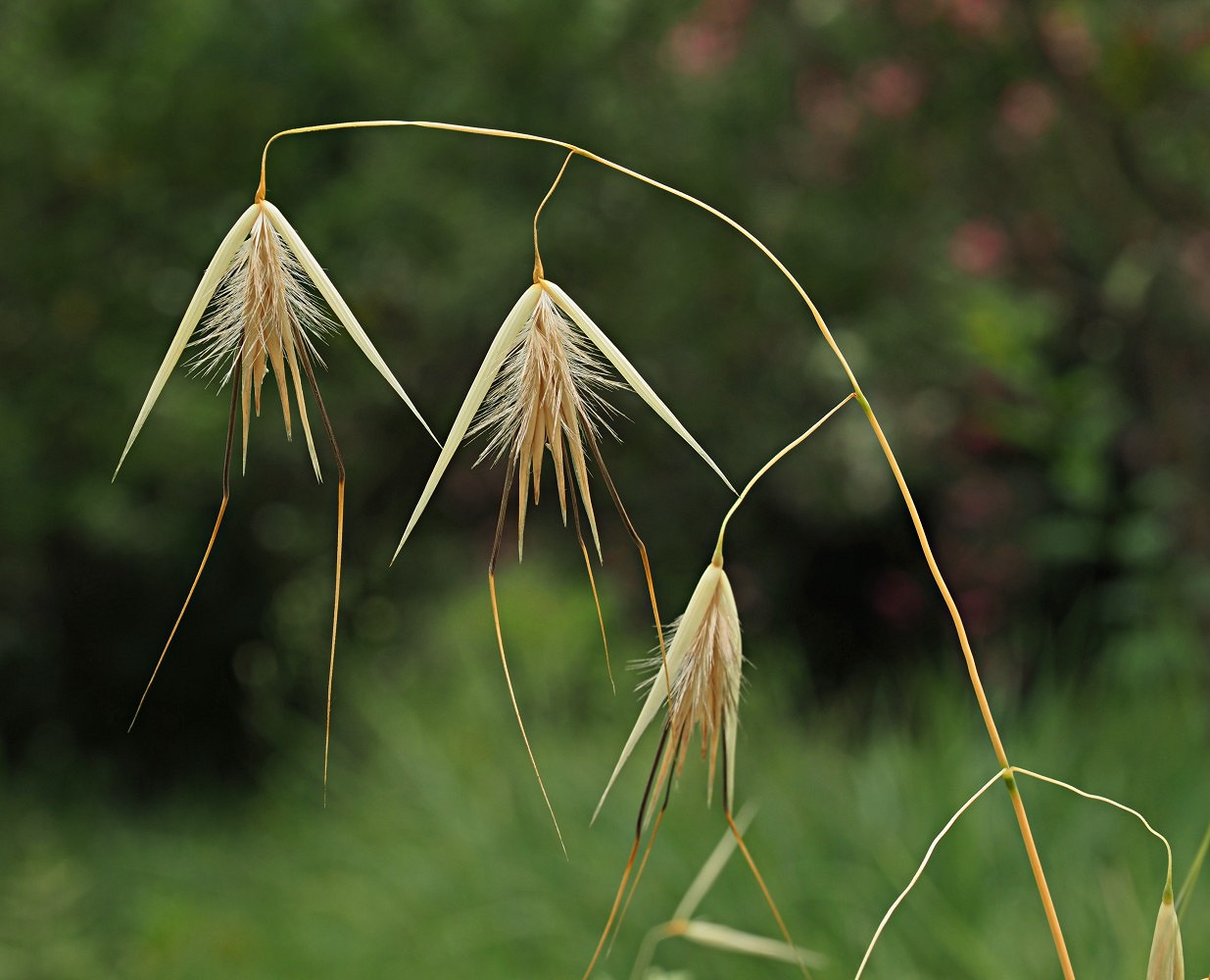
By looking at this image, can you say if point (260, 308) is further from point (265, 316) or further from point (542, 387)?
point (542, 387)

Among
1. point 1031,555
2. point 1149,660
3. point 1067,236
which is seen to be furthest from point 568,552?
point 1149,660

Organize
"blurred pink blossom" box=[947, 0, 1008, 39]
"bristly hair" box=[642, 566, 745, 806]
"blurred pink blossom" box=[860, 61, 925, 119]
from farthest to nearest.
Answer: "blurred pink blossom" box=[860, 61, 925, 119] → "blurred pink blossom" box=[947, 0, 1008, 39] → "bristly hair" box=[642, 566, 745, 806]

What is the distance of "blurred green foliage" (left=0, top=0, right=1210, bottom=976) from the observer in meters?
2.62

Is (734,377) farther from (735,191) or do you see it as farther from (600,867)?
(600,867)

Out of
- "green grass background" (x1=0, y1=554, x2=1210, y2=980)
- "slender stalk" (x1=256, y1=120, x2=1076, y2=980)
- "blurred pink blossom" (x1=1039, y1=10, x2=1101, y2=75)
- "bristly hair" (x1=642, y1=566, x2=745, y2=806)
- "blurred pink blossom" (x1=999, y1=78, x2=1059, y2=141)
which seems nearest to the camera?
"slender stalk" (x1=256, y1=120, x2=1076, y2=980)

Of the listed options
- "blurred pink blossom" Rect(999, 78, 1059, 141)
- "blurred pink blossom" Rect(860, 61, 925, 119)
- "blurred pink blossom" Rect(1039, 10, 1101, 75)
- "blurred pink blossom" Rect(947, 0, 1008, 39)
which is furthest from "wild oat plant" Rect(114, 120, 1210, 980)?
"blurred pink blossom" Rect(860, 61, 925, 119)

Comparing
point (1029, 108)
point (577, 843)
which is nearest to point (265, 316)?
point (577, 843)

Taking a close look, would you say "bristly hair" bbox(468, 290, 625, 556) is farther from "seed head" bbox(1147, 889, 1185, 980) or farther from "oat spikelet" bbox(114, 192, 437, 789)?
"seed head" bbox(1147, 889, 1185, 980)

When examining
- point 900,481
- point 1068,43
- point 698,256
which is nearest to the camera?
point 900,481

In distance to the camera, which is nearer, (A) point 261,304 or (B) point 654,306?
(A) point 261,304

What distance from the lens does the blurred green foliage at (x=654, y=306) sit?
2.62 m

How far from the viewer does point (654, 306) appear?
3416mm

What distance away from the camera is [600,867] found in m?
2.02

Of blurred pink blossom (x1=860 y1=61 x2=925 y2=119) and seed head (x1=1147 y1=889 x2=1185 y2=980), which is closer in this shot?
seed head (x1=1147 y1=889 x2=1185 y2=980)
